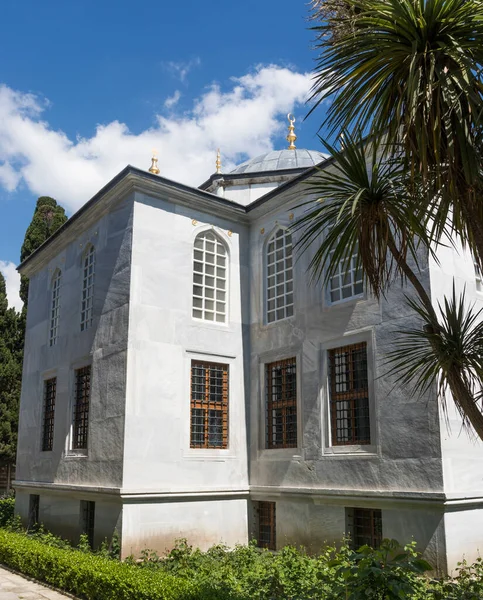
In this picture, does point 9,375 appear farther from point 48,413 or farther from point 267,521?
point 267,521

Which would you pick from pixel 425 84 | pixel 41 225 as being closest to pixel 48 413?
pixel 41 225

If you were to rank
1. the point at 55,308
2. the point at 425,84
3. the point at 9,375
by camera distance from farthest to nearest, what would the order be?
the point at 9,375, the point at 55,308, the point at 425,84

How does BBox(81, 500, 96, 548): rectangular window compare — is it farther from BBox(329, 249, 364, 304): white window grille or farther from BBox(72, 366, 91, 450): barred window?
BBox(329, 249, 364, 304): white window grille

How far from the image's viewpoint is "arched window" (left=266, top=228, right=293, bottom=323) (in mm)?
15398

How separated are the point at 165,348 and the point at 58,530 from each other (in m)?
5.99

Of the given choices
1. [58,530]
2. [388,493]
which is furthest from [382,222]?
[58,530]

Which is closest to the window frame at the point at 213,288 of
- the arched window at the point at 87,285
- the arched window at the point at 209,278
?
the arched window at the point at 209,278

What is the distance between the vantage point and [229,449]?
594 inches

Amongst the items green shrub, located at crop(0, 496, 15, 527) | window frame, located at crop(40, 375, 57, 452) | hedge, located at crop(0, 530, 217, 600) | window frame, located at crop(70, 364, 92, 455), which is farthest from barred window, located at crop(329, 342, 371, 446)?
green shrub, located at crop(0, 496, 15, 527)

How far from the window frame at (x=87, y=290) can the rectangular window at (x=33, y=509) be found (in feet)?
18.1

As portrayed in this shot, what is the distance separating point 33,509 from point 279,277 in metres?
10.1

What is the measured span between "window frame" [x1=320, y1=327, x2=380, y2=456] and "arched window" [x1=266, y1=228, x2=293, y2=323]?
6.63 feet

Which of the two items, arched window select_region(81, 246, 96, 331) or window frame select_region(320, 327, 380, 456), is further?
arched window select_region(81, 246, 96, 331)

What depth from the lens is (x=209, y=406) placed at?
49.4 ft
